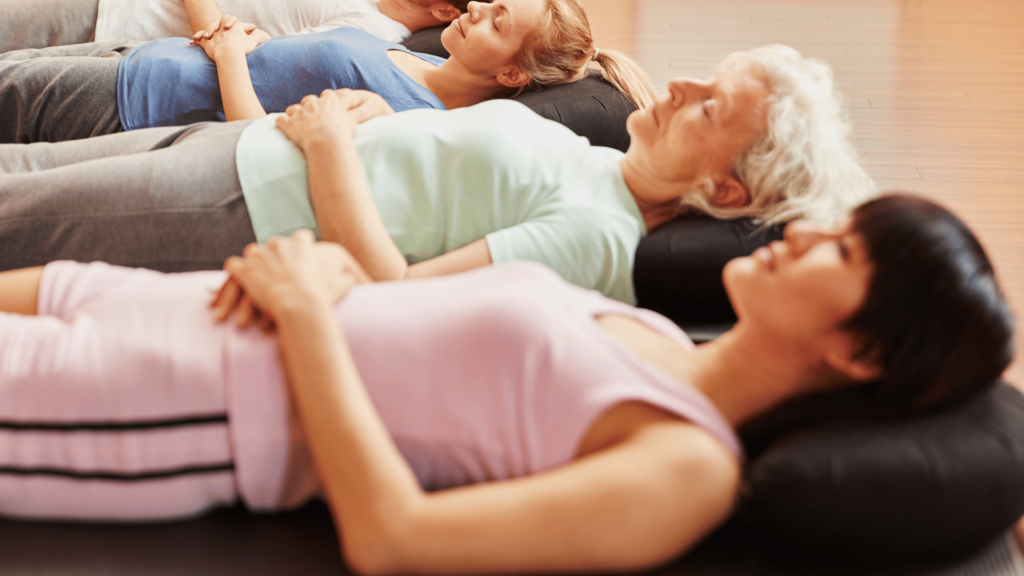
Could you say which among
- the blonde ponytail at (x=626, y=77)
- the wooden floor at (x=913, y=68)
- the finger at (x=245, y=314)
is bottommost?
the wooden floor at (x=913, y=68)

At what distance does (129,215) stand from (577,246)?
83 centimetres

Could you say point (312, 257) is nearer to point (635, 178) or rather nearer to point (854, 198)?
point (635, 178)

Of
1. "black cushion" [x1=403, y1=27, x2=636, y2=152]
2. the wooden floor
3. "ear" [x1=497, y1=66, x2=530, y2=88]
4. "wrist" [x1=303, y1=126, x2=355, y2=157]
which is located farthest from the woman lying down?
"ear" [x1=497, y1=66, x2=530, y2=88]

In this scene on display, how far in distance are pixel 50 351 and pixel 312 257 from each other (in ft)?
1.18

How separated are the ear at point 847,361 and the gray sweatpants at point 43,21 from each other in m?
2.47

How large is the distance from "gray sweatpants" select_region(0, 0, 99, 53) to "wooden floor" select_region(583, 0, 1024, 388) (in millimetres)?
2344

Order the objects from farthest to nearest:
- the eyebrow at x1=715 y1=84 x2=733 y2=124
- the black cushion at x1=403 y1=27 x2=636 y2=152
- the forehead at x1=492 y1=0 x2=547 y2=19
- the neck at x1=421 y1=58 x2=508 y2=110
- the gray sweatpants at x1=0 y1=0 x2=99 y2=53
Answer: the gray sweatpants at x1=0 y1=0 x2=99 y2=53 < the neck at x1=421 y1=58 x2=508 y2=110 < the forehead at x1=492 y1=0 x2=547 y2=19 < the black cushion at x1=403 y1=27 x2=636 y2=152 < the eyebrow at x1=715 y1=84 x2=733 y2=124

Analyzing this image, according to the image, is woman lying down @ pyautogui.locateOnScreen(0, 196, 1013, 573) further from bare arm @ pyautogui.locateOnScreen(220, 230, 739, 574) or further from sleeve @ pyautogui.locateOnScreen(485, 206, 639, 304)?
sleeve @ pyautogui.locateOnScreen(485, 206, 639, 304)

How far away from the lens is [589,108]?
2.02m

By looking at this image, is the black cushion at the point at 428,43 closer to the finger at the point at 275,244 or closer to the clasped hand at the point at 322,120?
the clasped hand at the point at 322,120

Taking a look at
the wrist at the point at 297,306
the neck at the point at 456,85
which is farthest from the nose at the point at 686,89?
the wrist at the point at 297,306

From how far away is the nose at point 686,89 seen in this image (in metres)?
1.56

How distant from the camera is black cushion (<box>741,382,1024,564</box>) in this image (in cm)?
93

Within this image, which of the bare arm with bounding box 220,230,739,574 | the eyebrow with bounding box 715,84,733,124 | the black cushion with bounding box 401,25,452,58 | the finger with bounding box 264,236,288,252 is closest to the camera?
the bare arm with bounding box 220,230,739,574
